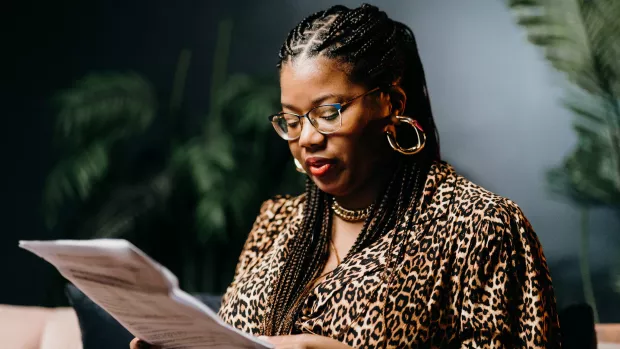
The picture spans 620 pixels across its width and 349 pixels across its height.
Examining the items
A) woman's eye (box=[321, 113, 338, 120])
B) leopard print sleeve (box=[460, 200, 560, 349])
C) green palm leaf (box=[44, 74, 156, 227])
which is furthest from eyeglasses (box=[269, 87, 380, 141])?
green palm leaf (box=[44, 74, 156, 227])

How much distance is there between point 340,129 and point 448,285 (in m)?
0.34

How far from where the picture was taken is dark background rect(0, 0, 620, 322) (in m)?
2.27

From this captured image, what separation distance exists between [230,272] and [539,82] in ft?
3.98

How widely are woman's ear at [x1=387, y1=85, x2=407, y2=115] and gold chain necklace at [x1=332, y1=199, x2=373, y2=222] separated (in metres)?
0.19

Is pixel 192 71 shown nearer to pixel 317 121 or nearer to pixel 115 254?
pixel 317 121

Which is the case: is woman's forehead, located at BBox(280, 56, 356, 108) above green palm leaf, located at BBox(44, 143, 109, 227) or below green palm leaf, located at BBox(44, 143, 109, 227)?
above

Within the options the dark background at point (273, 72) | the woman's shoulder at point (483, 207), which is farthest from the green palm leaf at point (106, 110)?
the woman's shoulder at point (483, 207)

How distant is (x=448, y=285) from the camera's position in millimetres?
1330

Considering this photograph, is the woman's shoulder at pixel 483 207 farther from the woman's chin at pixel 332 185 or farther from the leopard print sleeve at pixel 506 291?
the woman's chin at pixel 332 185

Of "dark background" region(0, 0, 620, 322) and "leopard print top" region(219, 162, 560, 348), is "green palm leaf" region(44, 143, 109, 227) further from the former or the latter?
"leopard print top" region(219, 162, 560, 348)

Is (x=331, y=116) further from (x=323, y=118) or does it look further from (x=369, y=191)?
(x=369, y=191)

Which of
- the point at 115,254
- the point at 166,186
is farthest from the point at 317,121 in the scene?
the point at 166,186

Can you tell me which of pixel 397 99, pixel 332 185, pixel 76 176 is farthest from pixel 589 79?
pixel 76 176

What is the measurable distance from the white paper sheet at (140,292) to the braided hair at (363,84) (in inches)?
12.1
